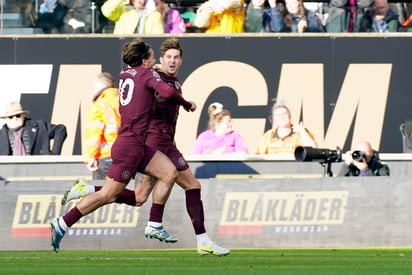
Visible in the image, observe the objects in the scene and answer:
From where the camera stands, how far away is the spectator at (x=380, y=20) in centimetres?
2119

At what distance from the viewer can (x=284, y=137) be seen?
62.5 feet

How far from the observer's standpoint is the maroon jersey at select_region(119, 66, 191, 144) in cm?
1395

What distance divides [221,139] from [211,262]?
19.2ft

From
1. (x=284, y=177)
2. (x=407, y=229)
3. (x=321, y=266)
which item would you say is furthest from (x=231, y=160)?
(x=321, y=266)

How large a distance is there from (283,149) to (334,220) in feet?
6.44

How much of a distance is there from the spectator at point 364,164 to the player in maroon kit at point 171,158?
A: 3.93 meters

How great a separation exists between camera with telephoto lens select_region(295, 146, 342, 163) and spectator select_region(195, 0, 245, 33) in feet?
12.3

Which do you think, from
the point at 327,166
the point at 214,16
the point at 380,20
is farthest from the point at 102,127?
the point at 380,20

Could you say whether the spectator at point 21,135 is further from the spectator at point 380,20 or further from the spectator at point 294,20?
the spectator at point 380,20

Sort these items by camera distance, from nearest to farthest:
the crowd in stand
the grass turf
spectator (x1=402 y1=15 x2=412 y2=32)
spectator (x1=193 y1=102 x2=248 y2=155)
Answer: the grass turf < spectator (x1=193 y1=102 x2=248 y2=155) < the crowd in stand < spectator (x1=402 y1=15 x2=412 y2=32)

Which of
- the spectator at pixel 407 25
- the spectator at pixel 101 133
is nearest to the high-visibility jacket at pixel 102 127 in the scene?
the spectator at pixel 101 133

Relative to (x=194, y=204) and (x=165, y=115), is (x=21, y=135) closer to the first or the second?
(x=165, y=115)

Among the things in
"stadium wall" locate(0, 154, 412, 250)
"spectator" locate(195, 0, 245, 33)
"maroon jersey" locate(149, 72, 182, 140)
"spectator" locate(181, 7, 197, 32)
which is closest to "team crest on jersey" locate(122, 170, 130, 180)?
"maroon jersey" locate(149, 72, 182, 140)

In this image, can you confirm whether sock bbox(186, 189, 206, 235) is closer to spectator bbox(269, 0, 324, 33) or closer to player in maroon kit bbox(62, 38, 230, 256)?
player in maroon kit bbox(62, 38, 230, 256)
